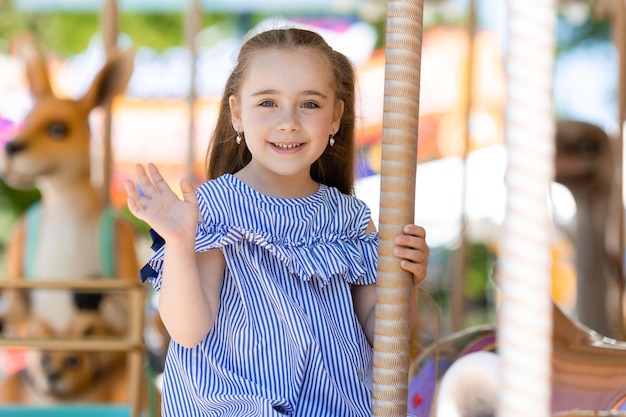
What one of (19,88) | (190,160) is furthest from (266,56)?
(19,88)

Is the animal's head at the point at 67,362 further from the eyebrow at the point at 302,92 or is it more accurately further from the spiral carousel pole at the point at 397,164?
the spiral carousel pole at the point at 397,164

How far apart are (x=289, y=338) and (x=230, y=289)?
91 mm

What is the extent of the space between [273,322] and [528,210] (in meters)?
0.58

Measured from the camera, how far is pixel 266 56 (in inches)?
46.2

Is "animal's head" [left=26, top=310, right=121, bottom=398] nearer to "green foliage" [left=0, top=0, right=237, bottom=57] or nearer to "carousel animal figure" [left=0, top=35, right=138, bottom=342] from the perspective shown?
"carousel animal figure" [left=0, top=35, right=138, bottom=342]

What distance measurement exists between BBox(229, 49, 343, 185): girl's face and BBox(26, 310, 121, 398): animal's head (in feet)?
4.09

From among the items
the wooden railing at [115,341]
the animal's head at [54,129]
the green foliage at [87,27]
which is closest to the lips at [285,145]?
the wooden railing at [115,341]

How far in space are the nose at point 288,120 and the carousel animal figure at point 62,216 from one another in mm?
1266

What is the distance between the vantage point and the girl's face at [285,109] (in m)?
1.13

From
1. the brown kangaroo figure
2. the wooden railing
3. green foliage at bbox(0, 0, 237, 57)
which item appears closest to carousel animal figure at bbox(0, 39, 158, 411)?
the wooden railing

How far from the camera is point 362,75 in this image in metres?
5.03

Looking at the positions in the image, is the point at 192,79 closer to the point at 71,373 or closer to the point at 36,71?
the point at 36,71

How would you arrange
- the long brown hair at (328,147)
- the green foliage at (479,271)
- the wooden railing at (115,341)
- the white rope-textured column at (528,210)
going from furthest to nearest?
the green foliage at (479,271) → the wooden railing at (115,341) → the long brown hair at (328,147) → the white rope-textured column at (528,210)

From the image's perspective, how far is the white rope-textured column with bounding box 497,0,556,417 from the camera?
0.56 metres
